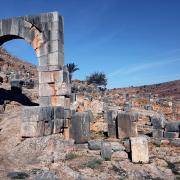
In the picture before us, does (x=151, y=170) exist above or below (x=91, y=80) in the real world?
below

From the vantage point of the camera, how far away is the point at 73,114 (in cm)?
1170

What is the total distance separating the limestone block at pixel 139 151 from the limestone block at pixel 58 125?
109 inches

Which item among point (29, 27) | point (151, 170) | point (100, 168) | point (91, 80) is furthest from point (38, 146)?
point (91, 80)

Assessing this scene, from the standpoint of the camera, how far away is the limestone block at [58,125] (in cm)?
1090

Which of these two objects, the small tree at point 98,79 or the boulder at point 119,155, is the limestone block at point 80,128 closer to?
the boulder at point 119,155

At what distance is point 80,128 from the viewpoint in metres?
11.2

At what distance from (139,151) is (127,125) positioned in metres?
2.16

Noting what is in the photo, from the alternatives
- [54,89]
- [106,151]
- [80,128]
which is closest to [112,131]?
[80,128]

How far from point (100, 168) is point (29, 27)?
634 centimetres

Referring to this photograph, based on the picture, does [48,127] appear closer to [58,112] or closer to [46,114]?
[46,114]

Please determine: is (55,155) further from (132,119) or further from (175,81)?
(175,81)

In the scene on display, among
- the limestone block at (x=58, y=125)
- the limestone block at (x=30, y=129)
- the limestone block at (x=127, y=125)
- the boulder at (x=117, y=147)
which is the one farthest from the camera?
the limestone block at (x=127, y=125)

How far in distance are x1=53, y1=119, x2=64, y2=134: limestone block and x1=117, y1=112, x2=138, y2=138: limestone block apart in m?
2.19

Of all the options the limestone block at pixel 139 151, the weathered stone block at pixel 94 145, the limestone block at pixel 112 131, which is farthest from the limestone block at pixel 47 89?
the limestone block at pixel 139 151
